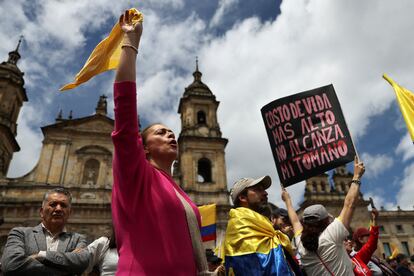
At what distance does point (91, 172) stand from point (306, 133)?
747 inches

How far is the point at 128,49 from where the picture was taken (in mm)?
1410

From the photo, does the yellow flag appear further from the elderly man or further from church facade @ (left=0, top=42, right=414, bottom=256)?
church facade @ (left=0, top=42, right=414, bottom=256)

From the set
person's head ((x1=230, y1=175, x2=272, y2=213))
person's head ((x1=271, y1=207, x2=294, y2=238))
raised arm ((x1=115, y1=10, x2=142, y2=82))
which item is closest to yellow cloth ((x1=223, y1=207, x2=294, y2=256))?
person's head ((x1=230, y1=175, x2=272, y2=213))

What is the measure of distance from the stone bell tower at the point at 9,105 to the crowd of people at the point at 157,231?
67.0 ft

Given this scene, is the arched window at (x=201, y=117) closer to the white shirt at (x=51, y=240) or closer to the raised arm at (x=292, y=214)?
the raised arm at (x=292, y=214)

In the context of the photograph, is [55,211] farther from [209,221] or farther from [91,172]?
[91,172]

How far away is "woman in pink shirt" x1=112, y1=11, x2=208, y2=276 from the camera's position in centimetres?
128

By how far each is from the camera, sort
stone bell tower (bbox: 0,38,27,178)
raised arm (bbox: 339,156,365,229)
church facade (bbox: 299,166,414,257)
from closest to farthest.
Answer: raised arm (bbox: 339,156,365,229), stone bell tower (bbox: 0,38,27,178), church facade (bbox: 299,166,414,257)

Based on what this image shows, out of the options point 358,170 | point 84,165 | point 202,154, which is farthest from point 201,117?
A: point 358,170

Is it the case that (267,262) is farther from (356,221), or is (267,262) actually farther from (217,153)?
(356,221)

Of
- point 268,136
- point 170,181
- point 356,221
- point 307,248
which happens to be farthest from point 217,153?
point 170,181

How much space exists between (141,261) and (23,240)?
181cm

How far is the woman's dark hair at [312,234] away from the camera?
9.43 ft

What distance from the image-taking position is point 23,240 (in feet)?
8.23
